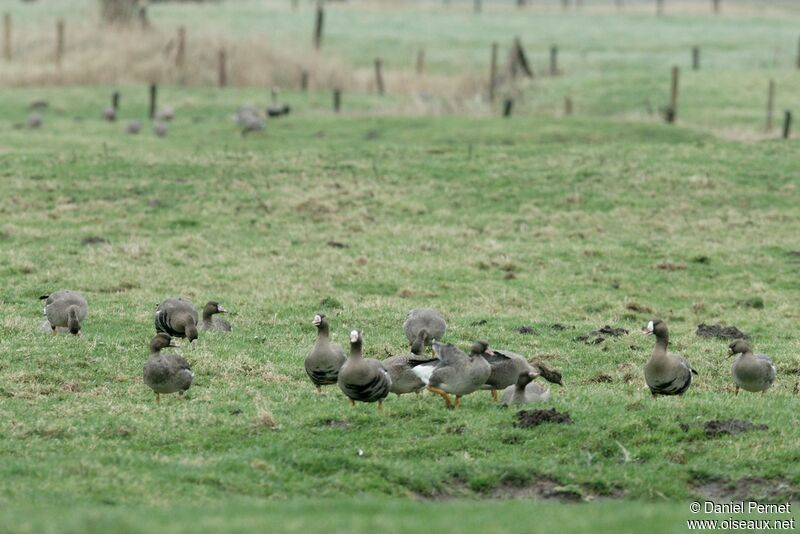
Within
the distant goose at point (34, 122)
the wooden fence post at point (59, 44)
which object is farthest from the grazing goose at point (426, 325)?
the wooden fence post at point (59, 44)

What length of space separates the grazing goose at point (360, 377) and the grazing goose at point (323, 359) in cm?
72

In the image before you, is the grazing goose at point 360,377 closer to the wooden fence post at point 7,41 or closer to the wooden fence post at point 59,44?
the wooden fence post at point 59,44

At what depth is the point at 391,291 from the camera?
24531mm

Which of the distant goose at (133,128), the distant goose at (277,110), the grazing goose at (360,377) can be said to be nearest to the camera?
the grazing goose at (360,377)

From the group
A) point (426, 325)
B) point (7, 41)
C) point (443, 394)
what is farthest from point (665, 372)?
point (7, 41)

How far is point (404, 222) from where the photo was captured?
3128cm

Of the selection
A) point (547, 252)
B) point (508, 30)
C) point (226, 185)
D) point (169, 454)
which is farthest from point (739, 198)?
point (508, 30)

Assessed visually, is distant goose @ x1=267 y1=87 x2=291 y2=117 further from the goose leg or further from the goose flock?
the goose leg

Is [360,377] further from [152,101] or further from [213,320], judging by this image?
[152,101]

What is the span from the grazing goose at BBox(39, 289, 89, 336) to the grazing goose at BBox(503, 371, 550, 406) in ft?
23.4

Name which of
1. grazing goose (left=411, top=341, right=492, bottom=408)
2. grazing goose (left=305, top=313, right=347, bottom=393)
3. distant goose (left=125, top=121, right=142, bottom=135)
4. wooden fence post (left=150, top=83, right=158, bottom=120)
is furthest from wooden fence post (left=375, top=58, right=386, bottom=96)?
grazing goose (left=411, top=341, right=492, bottom=408)

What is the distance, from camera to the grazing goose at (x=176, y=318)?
63.0 feet

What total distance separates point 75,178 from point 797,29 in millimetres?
70255

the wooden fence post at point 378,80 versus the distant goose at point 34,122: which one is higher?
the wooden fence post at point 378,80
